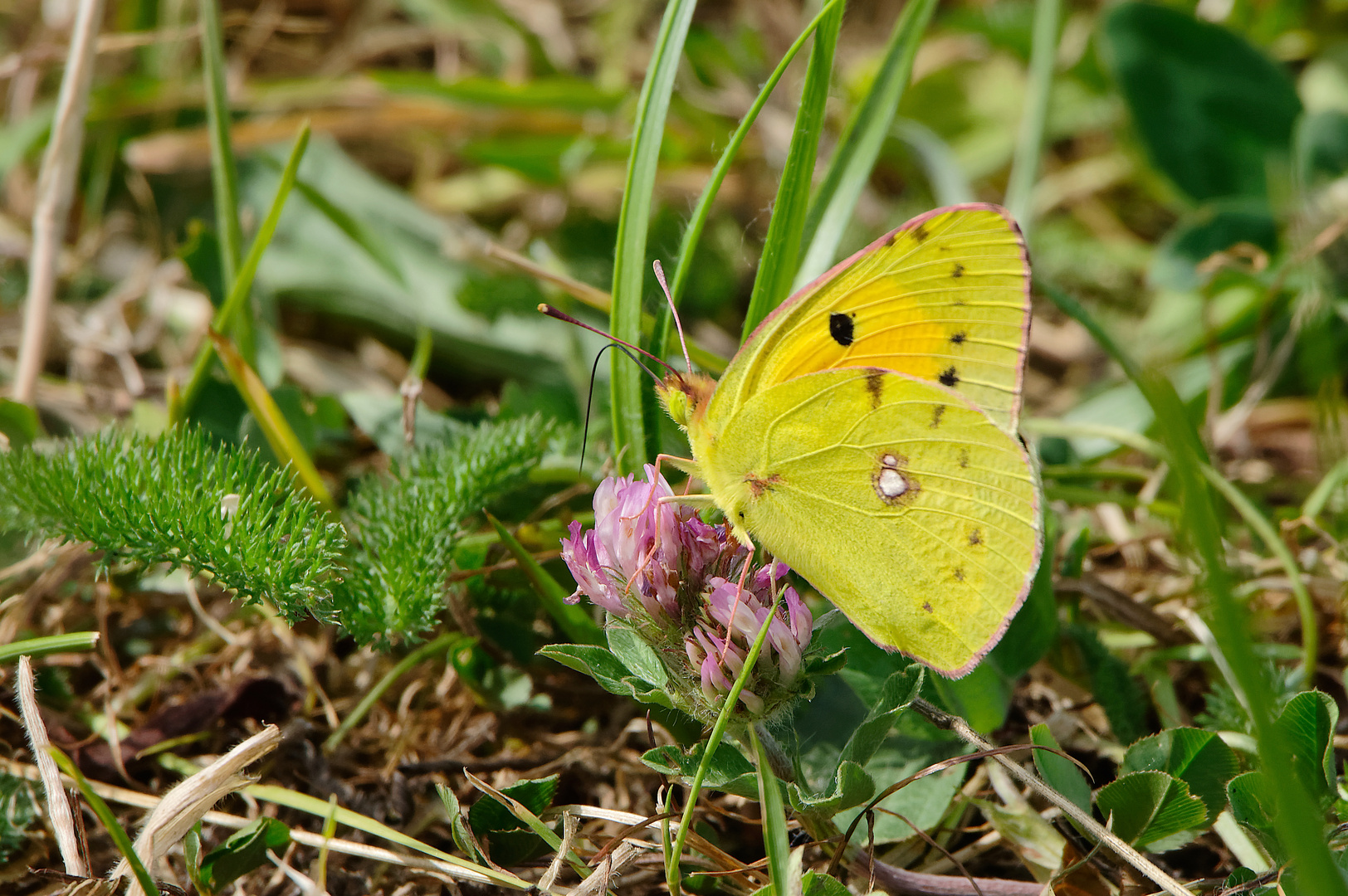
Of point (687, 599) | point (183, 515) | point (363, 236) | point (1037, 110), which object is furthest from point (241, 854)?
point (1037, 110)

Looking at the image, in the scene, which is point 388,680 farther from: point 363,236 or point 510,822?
point 363,236

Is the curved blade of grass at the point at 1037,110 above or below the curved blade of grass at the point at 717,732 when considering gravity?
above

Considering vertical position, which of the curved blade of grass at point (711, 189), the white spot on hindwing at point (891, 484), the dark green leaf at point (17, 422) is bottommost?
the dark green leaf at point (17, 422)

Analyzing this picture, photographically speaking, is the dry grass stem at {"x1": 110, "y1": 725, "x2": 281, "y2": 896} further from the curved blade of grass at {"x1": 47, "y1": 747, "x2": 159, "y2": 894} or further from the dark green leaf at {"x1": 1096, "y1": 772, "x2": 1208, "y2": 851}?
the dark green leaf at {"x1": 1096, "y1": 772, "x2": 1208, "y2": 851}

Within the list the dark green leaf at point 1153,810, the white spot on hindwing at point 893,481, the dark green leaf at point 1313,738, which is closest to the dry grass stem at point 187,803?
the white spot on hindwing at point 893,481

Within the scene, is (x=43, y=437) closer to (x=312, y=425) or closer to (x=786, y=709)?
(x=312, y=425)

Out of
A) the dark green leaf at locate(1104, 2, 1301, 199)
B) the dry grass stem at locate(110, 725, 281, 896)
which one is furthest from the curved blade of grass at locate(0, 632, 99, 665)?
the dark green leaf at locate(1104, 2, 1301, 199)

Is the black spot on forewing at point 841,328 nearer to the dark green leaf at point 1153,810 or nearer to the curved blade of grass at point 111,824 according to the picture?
the dark green leaf at point 1153,810
